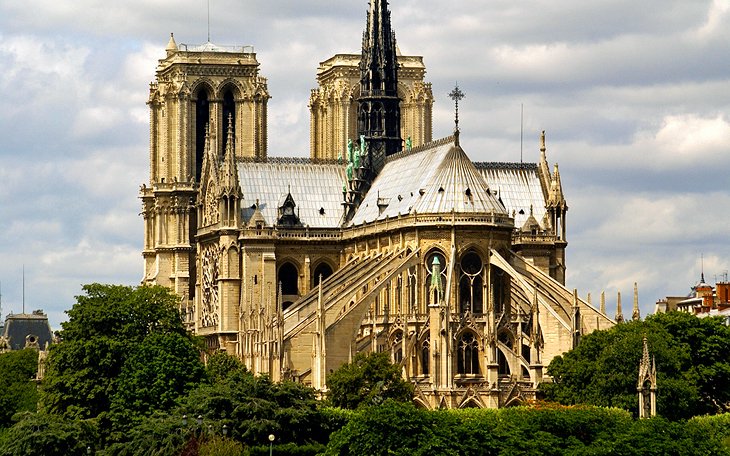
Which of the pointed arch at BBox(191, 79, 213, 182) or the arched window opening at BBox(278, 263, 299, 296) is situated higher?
the pointed arch at BBox(191, 79, 213, 182)

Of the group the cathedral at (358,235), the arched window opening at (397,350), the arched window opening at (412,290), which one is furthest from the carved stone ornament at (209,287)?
the arched window opening at (397,350)

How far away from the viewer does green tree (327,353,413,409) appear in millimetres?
130750

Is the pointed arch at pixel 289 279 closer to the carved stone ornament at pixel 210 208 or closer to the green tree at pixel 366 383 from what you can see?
the carved stone ornament at pixel 210 208

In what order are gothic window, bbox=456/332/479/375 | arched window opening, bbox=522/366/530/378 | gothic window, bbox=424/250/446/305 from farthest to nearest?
gothic window, bbox=424/250/446/305 → arched window opening, bbox=522/366/530/378 → gothic window, bbox=456/332/479/375

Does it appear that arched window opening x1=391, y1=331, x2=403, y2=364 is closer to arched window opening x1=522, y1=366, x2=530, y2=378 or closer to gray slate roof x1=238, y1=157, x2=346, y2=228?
arched window opening x1=522, y1=366, x2=530, y2=378

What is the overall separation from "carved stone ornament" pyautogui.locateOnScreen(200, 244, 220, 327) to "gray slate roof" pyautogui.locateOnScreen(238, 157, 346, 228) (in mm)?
3890

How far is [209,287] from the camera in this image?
165 m

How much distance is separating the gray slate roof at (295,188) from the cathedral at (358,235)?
0.14 m

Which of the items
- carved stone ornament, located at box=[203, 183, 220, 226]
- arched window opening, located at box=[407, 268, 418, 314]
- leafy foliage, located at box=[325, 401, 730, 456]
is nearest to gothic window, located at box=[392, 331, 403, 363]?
A: arched window opening, located at box=[407, 268, 418, 314]

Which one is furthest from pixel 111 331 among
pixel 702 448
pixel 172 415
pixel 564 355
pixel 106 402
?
pixel 702 448

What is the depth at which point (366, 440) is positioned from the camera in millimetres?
104000

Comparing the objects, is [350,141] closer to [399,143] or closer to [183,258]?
[399,143]

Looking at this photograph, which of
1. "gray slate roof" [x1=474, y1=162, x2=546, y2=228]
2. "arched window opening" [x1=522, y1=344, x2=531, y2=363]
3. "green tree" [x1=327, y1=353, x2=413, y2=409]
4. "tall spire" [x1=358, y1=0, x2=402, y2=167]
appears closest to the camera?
"green tree" [x1=327, y1=353, x2=413, y2=409]

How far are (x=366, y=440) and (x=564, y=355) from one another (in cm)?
3432
